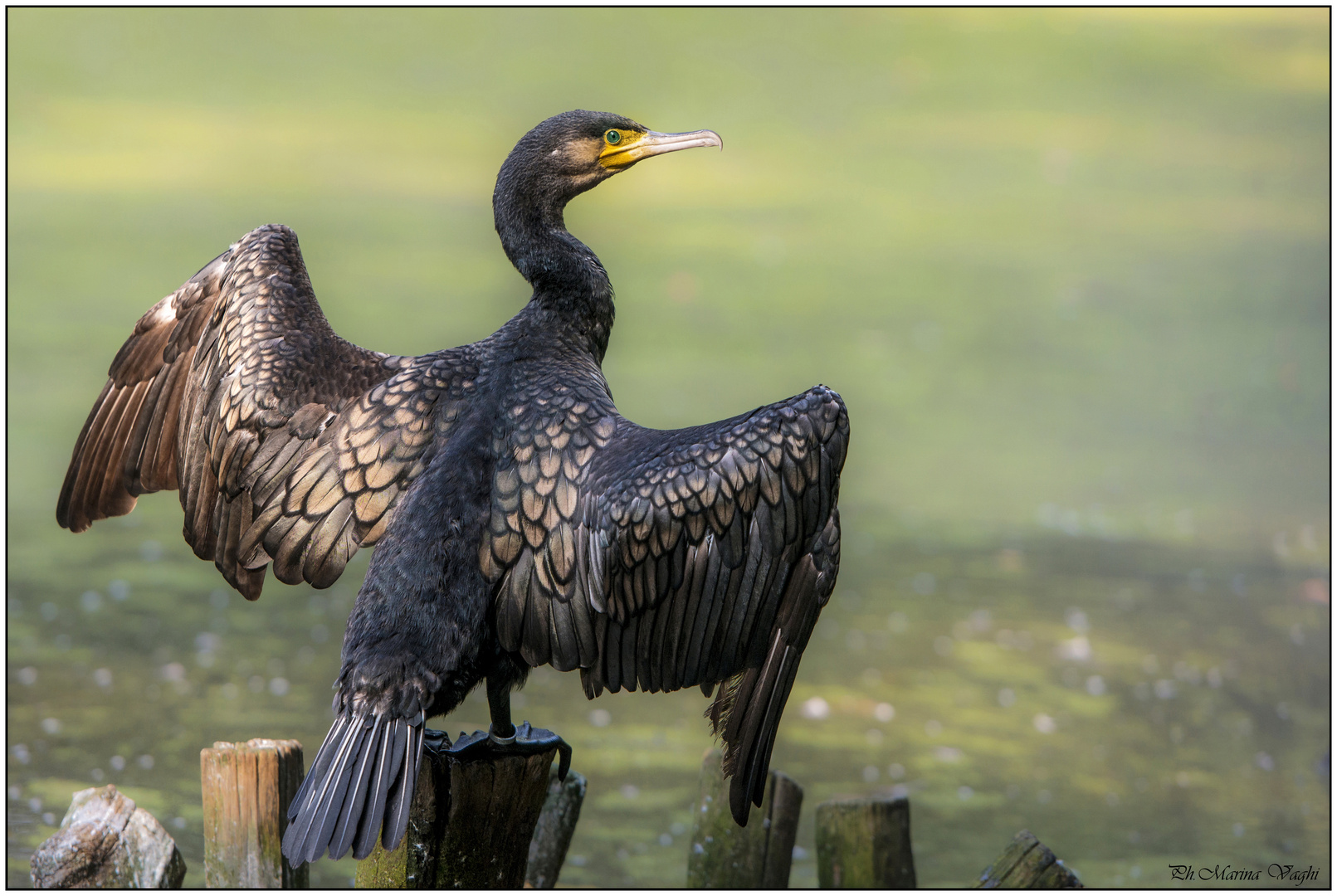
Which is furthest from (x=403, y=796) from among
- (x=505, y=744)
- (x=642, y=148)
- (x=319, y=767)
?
(x=642, y=148)

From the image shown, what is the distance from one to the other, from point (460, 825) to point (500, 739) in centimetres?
24

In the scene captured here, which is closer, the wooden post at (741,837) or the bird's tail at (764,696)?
the bird's tail at (764,696)

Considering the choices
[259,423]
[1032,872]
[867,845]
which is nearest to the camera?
[259,423]

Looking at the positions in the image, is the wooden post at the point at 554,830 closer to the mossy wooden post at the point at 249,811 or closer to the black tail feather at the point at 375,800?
the mossy wooden post at the point at 249,811

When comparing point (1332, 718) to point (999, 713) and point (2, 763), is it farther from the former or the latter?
point (2, 763)

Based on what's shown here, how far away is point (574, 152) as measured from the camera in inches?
154

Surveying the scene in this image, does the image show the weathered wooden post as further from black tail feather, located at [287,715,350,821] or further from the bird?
black tail feather, located at [287,715,350,821]

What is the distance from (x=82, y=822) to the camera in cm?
358

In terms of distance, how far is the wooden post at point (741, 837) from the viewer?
412 centimetres

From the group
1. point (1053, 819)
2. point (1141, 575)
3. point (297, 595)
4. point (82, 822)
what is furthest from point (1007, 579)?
point (82, 822)

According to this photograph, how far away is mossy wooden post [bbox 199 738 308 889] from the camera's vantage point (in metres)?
3.45
